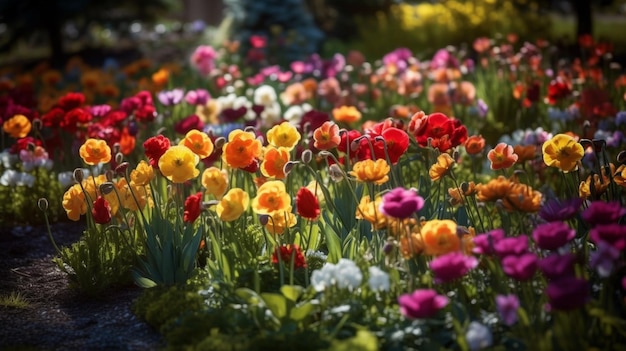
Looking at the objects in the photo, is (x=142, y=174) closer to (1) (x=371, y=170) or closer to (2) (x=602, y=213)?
(1) (x=371, y=170)

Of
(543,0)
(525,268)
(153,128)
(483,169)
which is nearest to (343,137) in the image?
(525,268)

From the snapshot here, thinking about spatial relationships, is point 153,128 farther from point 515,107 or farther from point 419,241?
point 419,241

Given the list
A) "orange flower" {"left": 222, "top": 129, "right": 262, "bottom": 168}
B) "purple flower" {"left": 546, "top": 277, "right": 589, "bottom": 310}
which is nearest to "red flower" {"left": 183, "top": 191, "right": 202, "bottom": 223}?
"orange flower" {"left": 222, "top": 129, "right": 262, "bottom": 168}

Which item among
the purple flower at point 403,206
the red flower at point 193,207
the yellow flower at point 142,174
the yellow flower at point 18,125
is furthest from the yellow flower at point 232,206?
the yellow flower at point 18,125

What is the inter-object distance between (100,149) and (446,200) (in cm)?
162

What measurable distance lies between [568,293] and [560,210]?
0.60m

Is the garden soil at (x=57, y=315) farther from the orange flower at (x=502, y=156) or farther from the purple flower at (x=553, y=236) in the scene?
the orange flower at (x=502, y=156)

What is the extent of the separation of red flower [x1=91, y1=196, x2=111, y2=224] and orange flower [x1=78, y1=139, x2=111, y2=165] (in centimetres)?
22

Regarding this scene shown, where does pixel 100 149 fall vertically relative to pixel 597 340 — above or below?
above

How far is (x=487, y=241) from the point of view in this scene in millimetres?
2949

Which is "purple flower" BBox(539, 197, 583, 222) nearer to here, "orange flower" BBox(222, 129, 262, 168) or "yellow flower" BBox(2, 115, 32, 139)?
"orange flower" BBox(222, 129, 262, 168)

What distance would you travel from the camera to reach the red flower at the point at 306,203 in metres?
3.33

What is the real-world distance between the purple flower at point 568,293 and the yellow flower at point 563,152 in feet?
3.40

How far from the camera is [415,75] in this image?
6.69m
